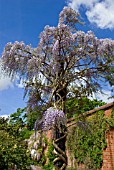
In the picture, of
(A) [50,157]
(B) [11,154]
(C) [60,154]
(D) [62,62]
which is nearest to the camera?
(C) [60,154]

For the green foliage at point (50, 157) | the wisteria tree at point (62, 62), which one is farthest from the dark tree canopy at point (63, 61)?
the green foliage at point (50, 157)

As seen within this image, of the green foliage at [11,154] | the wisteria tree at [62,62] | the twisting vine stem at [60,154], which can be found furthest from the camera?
the green foliage at [11,154]

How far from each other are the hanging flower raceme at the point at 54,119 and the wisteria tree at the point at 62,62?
198 mm

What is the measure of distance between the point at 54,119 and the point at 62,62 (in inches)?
34.4

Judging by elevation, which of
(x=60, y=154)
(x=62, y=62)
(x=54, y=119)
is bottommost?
(x=60, y=154)

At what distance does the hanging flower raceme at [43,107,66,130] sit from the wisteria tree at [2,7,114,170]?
198 millimetres

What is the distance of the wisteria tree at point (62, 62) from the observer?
3582mm

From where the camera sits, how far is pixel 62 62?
3.62 m

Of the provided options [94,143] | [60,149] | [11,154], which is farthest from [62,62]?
[94,143]

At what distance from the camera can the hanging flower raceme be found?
324cm

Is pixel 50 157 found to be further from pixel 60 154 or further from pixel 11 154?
pixel 60 154

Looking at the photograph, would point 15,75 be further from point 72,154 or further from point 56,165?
point 72,154

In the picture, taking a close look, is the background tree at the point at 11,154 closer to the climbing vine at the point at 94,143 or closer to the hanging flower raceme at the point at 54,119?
the hanging flower raceme at the point at 54,119

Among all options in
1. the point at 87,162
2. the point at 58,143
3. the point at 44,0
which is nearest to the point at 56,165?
the point at 58,143
